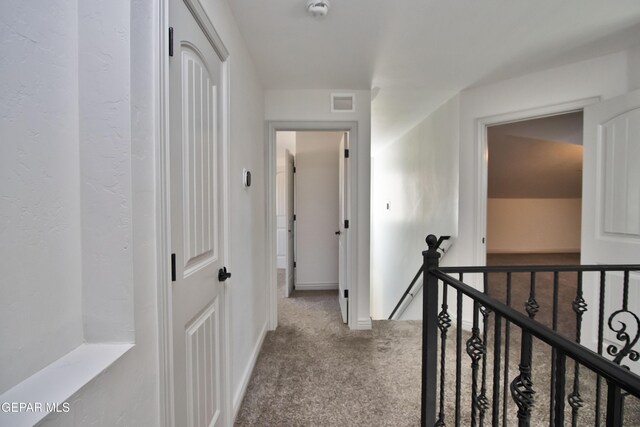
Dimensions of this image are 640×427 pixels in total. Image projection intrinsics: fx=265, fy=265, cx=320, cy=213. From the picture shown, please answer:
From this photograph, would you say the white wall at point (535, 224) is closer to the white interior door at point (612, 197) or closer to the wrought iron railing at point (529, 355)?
the wrought iron railing at point (529, 355)

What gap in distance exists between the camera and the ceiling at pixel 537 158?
3.41 meters

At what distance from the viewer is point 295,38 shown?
5.90 ft

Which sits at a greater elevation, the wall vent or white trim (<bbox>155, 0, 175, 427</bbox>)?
the wall vent

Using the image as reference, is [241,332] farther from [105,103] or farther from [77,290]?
[105,103]

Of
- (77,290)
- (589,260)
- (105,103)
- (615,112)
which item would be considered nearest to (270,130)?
(105,103)

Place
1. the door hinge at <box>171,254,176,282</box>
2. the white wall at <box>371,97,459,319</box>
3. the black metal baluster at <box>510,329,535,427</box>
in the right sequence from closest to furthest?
the black metal baluster at <box>510,329,535,427</box> → the door hinge at <box>171,254,176,282</box> → the white wall at <box>371,97,459,319</box>

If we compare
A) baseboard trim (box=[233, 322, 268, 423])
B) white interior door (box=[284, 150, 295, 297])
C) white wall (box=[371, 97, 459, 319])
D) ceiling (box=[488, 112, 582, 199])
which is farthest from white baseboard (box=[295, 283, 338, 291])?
ceiling (box=[488, 112, 582, 199])

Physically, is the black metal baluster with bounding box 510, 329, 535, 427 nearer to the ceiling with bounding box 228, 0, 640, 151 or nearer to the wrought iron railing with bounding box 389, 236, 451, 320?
the ceiling with bounding box 228, 0, 640, 151

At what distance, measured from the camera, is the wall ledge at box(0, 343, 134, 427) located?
46 cm

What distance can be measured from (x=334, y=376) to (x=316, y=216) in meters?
2.31

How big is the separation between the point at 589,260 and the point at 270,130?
286 centimetres

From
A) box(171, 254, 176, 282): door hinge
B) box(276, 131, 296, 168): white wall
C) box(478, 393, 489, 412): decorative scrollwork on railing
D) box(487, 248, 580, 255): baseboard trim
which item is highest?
box(276, 131, 296, 168): white wall

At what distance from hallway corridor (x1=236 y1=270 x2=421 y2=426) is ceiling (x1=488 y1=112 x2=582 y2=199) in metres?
2.60

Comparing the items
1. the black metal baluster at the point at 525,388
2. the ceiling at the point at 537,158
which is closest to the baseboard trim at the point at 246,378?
the black metal baluster at the point at 525,388
